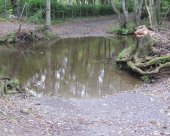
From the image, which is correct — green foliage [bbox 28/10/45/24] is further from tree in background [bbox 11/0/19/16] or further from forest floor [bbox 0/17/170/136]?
forest floor [bbox 0/17/170/136]

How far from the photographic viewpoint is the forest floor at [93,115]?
9.17 m

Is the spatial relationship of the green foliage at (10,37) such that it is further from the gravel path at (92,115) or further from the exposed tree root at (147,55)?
the gravel path at (92,115)

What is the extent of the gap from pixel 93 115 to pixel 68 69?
830 centimetres

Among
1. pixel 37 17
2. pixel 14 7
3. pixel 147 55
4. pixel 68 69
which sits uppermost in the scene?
pixel 14 7

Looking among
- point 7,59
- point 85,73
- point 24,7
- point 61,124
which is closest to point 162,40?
point 85,73

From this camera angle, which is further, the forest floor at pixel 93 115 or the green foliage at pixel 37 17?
the green foliage at pixel 37 17

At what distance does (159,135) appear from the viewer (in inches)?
356

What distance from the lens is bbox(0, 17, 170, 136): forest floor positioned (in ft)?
30.1

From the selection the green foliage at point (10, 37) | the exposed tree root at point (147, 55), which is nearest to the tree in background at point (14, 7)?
the green foliage at point (10, 37)

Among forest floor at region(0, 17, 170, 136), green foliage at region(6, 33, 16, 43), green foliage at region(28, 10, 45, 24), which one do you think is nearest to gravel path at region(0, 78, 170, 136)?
forest floor at region(0, 17, 170, 136)

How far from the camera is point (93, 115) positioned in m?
11.2

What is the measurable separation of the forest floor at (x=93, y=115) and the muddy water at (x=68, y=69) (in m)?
1.49

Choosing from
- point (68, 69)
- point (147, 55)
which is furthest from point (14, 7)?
point (147, 55)

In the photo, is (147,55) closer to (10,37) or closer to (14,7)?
(10,37)
